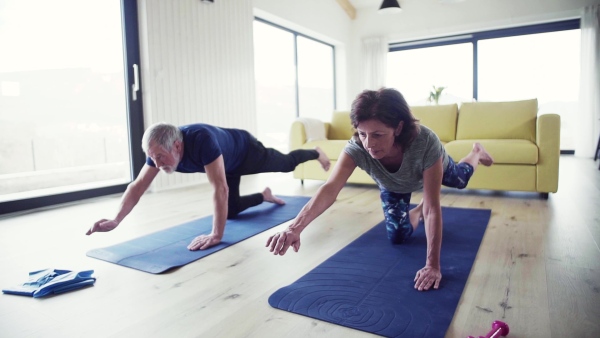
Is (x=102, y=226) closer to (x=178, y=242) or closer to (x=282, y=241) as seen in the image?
(x=178, y=242)

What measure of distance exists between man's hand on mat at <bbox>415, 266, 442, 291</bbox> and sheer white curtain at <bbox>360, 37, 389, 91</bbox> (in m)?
6.30

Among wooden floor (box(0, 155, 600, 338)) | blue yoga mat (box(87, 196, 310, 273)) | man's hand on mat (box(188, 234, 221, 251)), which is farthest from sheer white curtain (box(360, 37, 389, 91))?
man's hand on mat (box(188, 234, 221, 251))

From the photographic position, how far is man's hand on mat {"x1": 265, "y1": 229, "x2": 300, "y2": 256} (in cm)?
111

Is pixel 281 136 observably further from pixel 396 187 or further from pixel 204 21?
pixel 396 187

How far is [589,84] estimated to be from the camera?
5867mm

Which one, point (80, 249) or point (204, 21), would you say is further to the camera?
point (204, 21)

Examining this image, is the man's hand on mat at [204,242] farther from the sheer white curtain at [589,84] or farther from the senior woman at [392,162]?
the sheer white curtain at [589,84]

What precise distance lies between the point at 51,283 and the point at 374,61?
22.6 ft

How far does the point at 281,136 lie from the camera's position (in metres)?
6.07

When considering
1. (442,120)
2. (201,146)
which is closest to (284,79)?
(442,120)

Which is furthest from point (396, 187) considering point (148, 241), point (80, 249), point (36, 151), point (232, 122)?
point (232, 122)

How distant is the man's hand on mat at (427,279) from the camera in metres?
1.37

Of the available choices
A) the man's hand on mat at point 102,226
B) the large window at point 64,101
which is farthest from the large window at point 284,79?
the man's hand on mat at point 102,226

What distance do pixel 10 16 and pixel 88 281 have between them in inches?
94.7
